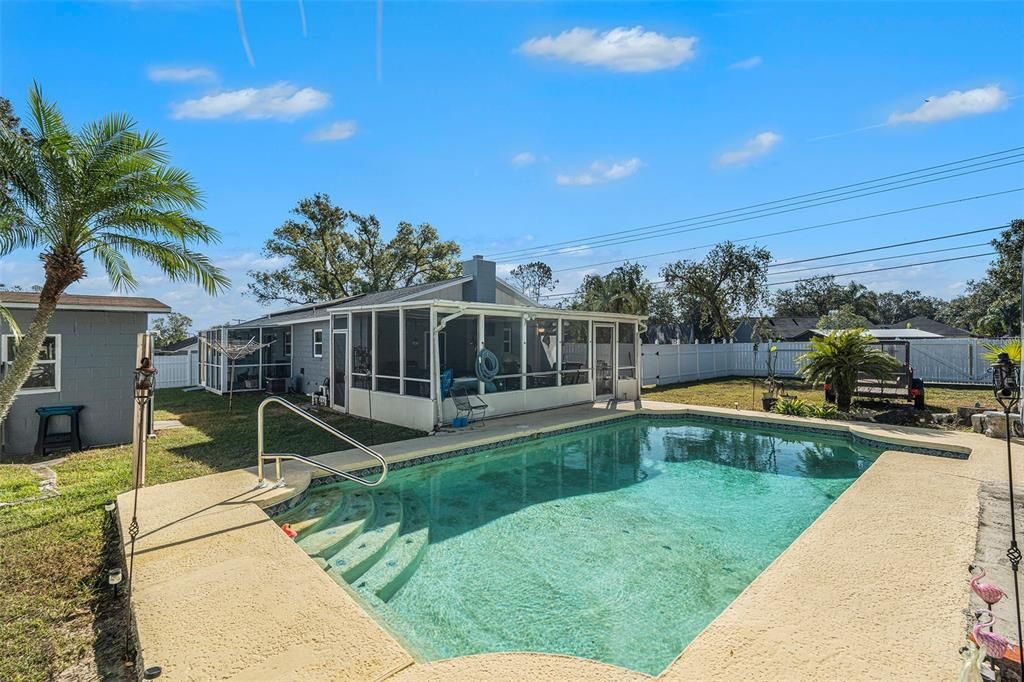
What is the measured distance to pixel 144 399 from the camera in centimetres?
381

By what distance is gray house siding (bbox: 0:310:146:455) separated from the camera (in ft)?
27.0

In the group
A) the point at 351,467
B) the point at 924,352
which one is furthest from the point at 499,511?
the point at 924,352

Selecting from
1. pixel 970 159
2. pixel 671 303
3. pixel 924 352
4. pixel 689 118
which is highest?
pixel 970 159

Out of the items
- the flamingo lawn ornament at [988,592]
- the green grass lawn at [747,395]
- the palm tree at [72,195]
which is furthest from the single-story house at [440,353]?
the flamingo lawn ornament at [988,592]

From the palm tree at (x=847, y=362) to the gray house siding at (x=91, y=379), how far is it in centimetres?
1542

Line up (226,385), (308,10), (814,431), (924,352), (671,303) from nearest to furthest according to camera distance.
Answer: (308,10) < (814,431) < (226,385) < (924,352) < (671,303)

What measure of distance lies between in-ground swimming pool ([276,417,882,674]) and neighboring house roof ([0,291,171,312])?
5700 mm

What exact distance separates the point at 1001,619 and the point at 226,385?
18.5m

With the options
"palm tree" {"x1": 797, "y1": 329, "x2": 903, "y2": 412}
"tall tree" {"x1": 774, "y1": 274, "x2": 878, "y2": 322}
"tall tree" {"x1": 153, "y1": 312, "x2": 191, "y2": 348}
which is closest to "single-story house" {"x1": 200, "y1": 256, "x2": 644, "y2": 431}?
"palm tree" {"x1": 797, "y1": 329, "x2": 903, "y2": 412}

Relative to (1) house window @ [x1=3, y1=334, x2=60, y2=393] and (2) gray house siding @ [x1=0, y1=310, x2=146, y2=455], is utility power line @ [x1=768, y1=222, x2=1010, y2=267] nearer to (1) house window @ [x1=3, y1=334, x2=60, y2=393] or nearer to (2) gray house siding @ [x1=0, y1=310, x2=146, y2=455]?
(2) gray house siding @ [x1=0, y1=310, x2=146, y2=455]

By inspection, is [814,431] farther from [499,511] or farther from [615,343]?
[499,511]

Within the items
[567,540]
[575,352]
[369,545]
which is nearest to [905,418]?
[575,352]

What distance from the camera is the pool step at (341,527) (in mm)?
4938

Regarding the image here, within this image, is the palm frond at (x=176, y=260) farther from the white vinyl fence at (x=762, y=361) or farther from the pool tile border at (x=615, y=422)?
the white vinyl fence at (x=762, y=361)
